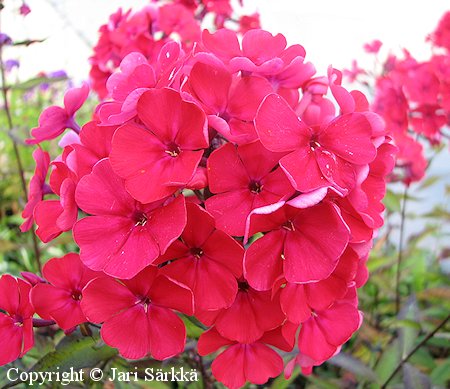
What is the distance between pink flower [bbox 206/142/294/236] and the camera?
0.52 meters

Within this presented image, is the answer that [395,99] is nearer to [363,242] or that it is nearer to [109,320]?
[363,242]

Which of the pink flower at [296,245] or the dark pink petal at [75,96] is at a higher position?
the dark pink petal at [75,96]

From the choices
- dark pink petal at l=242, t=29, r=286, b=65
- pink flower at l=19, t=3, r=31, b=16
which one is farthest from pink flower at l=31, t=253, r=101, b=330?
pink flower at l=19, t=3, r=31, b=16

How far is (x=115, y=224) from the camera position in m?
0.53

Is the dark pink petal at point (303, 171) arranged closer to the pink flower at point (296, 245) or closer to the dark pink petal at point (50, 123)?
the pink flower at point (296, 245)

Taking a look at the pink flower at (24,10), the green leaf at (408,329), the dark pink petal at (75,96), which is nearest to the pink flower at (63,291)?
the dark pink petal at (75,96)

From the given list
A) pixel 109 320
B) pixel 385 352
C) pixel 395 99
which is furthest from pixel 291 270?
pixel 395 99

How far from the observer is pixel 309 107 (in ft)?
2.19

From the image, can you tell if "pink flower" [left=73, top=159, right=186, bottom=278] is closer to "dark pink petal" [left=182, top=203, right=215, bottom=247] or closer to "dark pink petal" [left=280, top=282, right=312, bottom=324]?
"dark pink petal" [left=182, top=203, right=215, bottom=247]

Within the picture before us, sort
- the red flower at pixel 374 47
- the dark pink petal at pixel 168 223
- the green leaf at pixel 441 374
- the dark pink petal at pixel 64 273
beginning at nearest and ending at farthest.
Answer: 1. the dark pink petal at pixel 168 223
2. the dark pink petal at pixel 64 273
3. the green leaf at pixel 441 374
4. the red flower at pixel 374 47

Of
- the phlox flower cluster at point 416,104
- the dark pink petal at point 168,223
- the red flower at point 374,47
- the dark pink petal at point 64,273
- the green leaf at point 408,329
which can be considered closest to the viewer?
the dark pink petal at point 168,223

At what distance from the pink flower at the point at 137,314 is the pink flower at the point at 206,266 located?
0.02 meters

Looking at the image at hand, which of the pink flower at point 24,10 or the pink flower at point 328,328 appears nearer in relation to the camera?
the pink flower at point 328,328

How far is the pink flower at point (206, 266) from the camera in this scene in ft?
1.74
